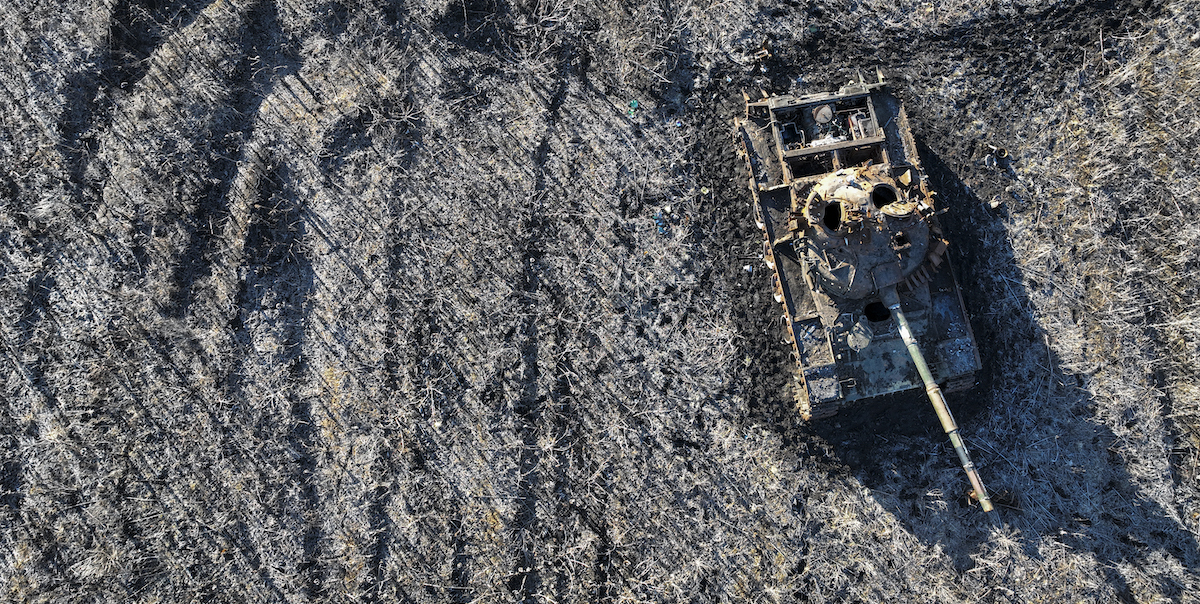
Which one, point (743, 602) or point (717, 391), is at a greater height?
point (717, 391)

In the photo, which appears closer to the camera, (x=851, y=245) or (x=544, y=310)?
(x=851, y=245)

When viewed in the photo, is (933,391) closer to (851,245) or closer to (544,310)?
(851,245)

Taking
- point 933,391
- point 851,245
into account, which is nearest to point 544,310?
point 851,245

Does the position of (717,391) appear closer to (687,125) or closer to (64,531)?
(687,125)

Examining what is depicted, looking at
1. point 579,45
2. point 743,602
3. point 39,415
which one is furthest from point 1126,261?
point 39,415

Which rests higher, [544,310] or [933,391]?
[544,310]
